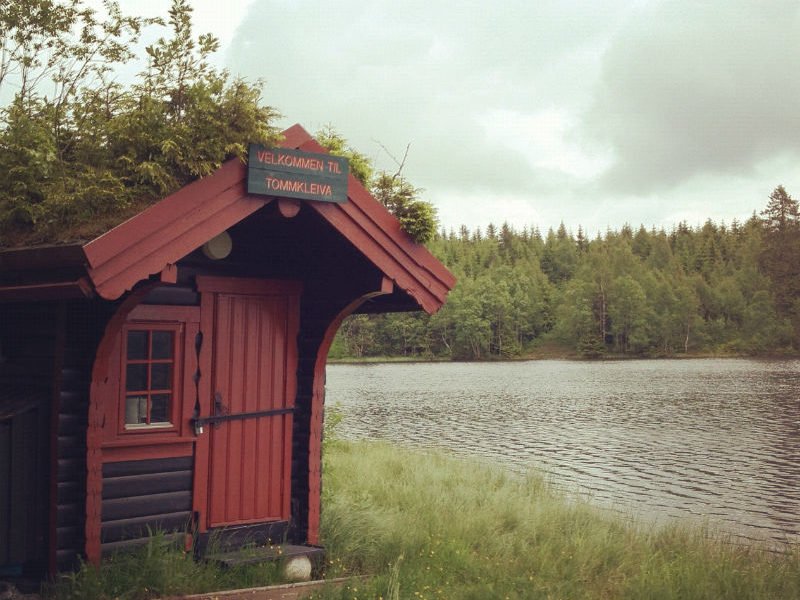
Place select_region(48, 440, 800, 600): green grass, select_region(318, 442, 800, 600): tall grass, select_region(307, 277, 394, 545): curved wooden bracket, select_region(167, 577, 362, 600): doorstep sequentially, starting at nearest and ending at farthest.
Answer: select_region(167, 577, 362, 600): doorstep < select_region(48, 440, 800, 600): green grass < select_region(318, 442, 800, 600): tall grass < select_region(307, 277, 394, 545): curved wooden bracket

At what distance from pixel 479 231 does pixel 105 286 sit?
622 feet

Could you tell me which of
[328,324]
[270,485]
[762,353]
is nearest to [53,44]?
[328,324]

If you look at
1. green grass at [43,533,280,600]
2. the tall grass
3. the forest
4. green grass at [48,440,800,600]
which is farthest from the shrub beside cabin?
the forest

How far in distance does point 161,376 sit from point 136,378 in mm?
233

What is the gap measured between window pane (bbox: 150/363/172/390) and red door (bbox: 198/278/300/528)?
36 centimetres

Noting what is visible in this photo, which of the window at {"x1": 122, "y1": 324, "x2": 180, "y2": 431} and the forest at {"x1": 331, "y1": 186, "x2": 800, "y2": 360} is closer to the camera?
the window at {"x1": 122, "y1": 324, "x2": 180, "y2": 431}

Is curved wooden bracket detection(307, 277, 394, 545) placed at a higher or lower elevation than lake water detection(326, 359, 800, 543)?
higher

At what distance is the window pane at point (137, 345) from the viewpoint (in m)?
7.30

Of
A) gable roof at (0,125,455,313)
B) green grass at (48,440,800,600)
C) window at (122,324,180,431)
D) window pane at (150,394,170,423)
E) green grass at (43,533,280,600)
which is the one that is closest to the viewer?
gable roof at (0,125,455,313)

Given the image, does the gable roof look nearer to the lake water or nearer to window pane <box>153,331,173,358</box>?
window pane <box>153,331,173,358</box>

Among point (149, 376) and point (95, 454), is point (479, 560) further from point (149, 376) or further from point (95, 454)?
point (95, 454)

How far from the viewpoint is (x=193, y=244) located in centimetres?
646

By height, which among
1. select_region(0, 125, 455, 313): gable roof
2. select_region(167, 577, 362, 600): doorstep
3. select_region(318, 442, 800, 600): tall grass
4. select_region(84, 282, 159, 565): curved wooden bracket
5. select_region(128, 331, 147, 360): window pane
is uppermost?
select_region(0, 125, 455, 313): gable roof

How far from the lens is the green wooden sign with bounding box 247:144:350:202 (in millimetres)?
6875
